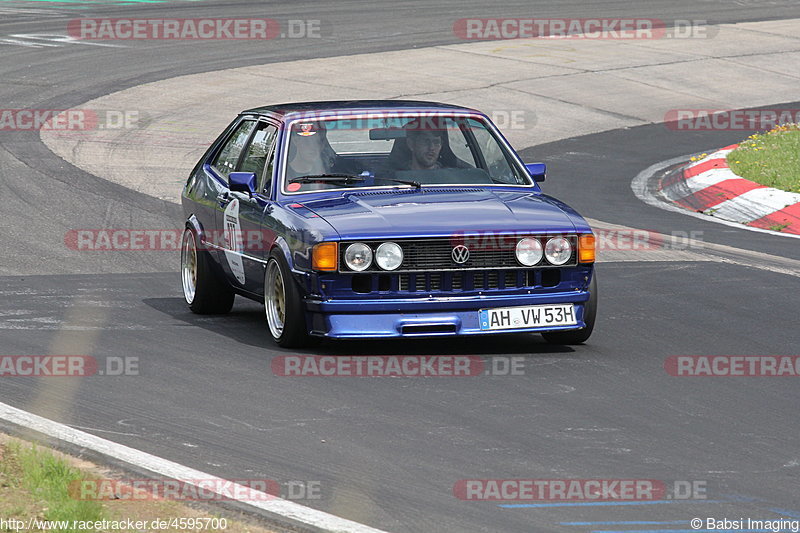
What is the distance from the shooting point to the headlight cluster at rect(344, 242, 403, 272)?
793cm

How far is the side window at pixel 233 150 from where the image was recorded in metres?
9.81

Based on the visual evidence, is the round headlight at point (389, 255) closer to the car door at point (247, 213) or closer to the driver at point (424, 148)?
the car door at point (247, 213)

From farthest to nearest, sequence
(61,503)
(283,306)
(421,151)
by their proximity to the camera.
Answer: (421,151) < (283,306) < (61,503)

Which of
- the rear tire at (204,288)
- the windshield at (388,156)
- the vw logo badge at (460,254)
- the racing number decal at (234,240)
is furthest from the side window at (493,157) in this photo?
the rear tire at (204,288)

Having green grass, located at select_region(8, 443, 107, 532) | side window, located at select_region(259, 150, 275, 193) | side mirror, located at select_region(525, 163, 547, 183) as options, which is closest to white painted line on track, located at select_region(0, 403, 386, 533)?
green grass, located at select_region(8, 443, 107, 532)

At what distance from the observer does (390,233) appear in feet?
26.0

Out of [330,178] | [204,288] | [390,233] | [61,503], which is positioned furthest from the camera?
[204,288]

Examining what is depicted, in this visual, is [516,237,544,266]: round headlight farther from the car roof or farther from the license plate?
the car roof

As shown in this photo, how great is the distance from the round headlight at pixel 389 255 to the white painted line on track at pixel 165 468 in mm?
2140

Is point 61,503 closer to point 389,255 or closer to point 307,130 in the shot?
point 389,255

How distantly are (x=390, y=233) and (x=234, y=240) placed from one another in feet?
5.61

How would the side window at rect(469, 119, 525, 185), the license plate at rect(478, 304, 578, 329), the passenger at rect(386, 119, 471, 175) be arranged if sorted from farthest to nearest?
the side window at rect(469, 119, 525, 185) < the passenger at rect(386, 119, 471, 175) < the license plate at rect(478, 304, 578, 329)

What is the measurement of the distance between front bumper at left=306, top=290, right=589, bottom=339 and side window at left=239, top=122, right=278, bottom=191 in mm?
1410

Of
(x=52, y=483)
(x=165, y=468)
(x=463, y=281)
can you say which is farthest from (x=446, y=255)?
(x=52, y=483)
